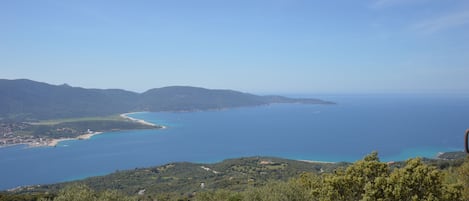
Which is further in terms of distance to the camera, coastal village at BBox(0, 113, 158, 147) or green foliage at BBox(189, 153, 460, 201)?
coastal village at BBox(0, 113, 158, 147)

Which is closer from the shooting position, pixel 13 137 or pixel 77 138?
pixel 13 137

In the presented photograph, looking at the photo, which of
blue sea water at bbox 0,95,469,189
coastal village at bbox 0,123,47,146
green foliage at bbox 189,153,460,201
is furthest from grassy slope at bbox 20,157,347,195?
coastal village at bbox 0,123,47,146

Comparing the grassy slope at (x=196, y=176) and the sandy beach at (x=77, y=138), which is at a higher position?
the grassy slope at (x=196, y=176)

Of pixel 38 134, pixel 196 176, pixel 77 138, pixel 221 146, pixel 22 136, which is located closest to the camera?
pixel 196 176

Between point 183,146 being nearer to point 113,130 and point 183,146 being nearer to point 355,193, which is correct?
point 113,130

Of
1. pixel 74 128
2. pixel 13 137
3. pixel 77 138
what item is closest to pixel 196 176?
pixel 77 138

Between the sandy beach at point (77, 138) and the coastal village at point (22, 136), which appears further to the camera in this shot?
the sandy beach at point (77, 138)

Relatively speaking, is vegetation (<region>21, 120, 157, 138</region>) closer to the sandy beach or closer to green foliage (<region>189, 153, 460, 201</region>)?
the sandy beach

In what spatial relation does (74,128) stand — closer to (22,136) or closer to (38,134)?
(38,134)

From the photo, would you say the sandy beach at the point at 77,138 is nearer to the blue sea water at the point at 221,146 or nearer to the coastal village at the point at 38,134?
the coastal village at the point at 38,134

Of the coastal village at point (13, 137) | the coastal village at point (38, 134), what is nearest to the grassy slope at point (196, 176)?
the coastal village at point (38, 134)

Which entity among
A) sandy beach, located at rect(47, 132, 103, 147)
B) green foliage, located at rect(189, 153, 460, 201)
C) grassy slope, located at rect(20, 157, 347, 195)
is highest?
green foliage, located at rect(189, 153, 460, 201)
